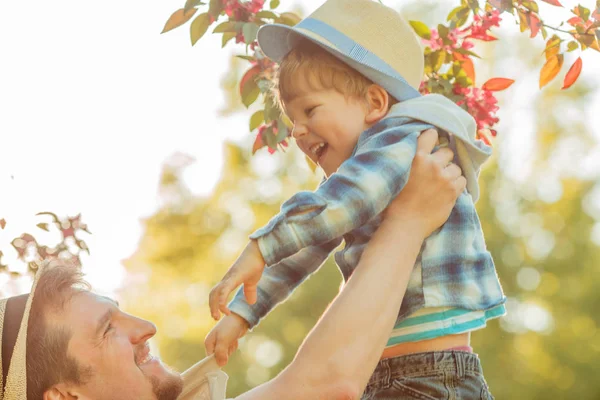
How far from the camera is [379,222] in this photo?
229 centimetres

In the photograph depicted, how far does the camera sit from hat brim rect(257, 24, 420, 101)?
2.41 meters

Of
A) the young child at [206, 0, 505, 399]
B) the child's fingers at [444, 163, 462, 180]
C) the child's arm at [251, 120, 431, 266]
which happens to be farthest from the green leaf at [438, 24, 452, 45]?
the child's arm at [251, 120, 431, 266]

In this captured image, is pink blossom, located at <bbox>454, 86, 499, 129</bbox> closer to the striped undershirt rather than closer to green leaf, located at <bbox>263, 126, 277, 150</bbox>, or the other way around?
green leaf, located at <bbox>263, 126, 277, 150</bbox>

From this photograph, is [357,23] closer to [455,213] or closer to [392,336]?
[455,213]

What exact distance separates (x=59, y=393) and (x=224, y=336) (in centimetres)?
52

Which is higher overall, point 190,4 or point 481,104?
point 190,4

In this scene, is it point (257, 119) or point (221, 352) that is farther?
point (257, 119)

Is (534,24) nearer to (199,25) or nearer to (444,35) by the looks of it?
(444,35)

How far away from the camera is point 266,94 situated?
3.26 m

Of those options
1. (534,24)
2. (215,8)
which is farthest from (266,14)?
(534,24)

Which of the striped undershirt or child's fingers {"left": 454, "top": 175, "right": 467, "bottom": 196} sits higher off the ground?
child's fingers {"left": 454, "top": 175, "right": 467, "bottom": 196}

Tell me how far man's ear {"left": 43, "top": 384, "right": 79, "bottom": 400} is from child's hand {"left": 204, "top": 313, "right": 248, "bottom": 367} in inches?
16.9

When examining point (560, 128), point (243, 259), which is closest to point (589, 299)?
point (560, 128)

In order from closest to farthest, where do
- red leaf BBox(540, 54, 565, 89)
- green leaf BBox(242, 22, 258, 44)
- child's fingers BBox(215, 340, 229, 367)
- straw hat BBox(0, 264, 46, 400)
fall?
straw hat BBox(0, 264, 46, 400), child's fingers BBox(215, 340, 229, 367), green leaf BBox(242, 22, 258, 44), red leaf BBox(540, 54, 565, 89)
